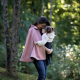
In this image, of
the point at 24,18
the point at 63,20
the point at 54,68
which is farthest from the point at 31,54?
the point at 63,20

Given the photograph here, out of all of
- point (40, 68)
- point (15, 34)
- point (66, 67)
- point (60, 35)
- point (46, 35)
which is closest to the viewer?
point (40, 68)

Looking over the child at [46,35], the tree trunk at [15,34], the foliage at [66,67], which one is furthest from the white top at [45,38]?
the foliage at [66,67]

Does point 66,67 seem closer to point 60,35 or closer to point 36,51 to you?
point 36,51

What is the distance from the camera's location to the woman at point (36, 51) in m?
3.69

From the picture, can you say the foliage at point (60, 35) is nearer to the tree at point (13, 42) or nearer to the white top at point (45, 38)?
the tree at point (13, 42)

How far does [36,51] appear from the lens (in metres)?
3.74

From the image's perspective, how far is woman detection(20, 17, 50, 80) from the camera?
145 inches

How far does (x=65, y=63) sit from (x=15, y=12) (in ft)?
11.3

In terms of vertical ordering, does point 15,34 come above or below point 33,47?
above

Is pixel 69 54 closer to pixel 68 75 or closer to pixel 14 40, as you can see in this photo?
pixel 68 75

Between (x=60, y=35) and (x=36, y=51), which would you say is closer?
(x=36, y=51)

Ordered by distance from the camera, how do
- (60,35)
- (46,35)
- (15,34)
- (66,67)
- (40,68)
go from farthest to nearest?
(60,35), (66,67), (15,34), (46,35), (40,68)

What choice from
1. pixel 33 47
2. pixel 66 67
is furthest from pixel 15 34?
pixel 66 67

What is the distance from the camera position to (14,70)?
484cm
